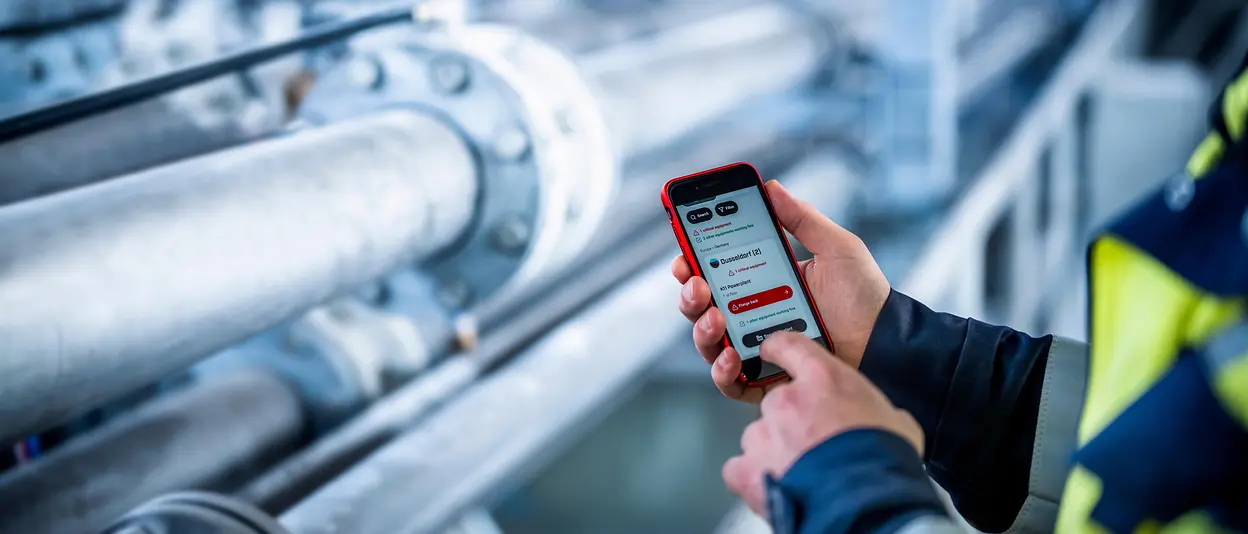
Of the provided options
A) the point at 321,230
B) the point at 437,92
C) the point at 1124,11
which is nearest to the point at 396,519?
the point at 321,230

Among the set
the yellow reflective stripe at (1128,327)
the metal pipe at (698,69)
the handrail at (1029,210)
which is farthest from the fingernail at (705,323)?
the handrail at (1029,210)

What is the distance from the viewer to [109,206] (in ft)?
1.76

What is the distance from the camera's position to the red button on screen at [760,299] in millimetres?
509

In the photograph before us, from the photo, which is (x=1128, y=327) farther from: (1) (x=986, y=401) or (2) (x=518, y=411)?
(2) (x=518, y=411)

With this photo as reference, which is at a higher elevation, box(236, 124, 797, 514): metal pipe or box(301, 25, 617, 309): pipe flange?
box(301, 25, 617, 309): pipe flange

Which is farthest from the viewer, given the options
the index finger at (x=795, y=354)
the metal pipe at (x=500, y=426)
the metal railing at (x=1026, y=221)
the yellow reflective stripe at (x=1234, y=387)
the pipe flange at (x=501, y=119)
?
the metal railing at (x=1026, y=221)

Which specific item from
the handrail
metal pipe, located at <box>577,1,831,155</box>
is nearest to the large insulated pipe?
metal pipe, located at <box>577,1,831,155</box>

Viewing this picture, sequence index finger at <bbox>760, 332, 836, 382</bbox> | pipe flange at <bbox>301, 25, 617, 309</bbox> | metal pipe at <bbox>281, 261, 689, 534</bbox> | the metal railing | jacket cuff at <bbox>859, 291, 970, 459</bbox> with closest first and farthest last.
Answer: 1. index finger at <bbox>760, 332, 836, 382</bbox>
2. jacket cuff at <bbox>859, 291, 970, 459</bbox>
3. metal pipe at <bbox>281, 261, 689, 534</bbox>
4. pipe flange at <bbox>301, 25, 617, 309</bbox>
5. the metal railing

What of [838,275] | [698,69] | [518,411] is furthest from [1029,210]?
[838,275]

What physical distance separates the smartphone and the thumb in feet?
0.04

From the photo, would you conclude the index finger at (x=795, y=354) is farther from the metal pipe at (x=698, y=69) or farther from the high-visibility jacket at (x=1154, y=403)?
the metal pipe at (x=698, y=69)

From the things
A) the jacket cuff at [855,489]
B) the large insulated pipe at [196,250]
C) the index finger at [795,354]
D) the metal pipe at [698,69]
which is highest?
the metal pipe at [698,69]

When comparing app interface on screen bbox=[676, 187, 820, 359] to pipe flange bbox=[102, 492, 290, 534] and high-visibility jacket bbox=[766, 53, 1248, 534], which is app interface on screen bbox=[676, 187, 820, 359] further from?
pipe flange bbox=[102, 492, 290, 534]

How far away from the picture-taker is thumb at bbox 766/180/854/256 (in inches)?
21.6
